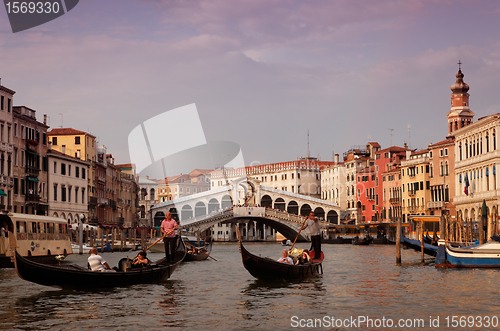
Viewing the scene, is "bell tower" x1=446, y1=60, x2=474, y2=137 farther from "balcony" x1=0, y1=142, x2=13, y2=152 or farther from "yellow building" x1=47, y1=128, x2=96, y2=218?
"balcony" x1=0, y1=142, x2=13, y2=152

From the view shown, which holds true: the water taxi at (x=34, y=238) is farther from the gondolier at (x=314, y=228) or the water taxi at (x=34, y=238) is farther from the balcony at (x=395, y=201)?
the balcony at (x=395, y=201)

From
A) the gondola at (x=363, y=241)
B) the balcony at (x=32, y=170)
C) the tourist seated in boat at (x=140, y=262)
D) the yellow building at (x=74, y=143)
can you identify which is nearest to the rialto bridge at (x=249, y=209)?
the gondola at (x=363, y=241)

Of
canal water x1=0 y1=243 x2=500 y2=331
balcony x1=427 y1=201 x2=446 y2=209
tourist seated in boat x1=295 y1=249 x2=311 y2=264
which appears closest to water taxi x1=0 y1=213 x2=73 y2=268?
canal water x1=0 y1=243 x2=500 y2=331

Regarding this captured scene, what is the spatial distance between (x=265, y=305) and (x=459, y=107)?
47253mm

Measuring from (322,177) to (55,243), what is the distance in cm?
5275

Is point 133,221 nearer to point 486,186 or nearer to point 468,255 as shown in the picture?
point 486,186

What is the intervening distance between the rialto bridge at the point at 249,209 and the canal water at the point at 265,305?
39.8m

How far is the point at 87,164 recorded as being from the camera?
4391 cm

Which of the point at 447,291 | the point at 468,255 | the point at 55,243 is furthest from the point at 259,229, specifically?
the point at 447,291

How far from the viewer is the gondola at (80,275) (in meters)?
12.6

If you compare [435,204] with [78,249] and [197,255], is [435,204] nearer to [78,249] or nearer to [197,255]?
[78,249]

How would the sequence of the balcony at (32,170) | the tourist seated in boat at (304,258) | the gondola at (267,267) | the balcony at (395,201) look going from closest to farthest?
the gondola at (267,267) → the tourist seated in boat at (304,258) → the balcony at (32,170) → the balcony at (395,201)

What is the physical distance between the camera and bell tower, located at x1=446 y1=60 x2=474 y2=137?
56.2m

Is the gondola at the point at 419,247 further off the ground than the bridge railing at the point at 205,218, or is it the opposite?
the bridge railing at the point at 205,218
